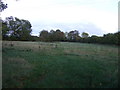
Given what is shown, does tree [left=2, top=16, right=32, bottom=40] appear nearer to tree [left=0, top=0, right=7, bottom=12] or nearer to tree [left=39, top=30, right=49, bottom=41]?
tree [left=39, top=30, right=49, bottom=41]

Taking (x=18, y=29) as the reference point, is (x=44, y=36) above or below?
below

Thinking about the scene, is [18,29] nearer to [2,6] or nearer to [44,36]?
[44,36]

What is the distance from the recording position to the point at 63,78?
284 inches

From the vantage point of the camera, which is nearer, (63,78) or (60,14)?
(63,78)

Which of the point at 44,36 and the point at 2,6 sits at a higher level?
the point at 2,6

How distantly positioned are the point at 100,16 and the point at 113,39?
6.04 meters

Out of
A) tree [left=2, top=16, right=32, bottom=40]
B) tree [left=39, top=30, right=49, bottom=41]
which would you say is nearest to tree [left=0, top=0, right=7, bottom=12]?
tree [left=39, top=30, right=49, bottom=41]

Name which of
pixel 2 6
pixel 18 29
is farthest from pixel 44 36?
pixel 2 6

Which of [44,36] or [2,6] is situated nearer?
[2,6]

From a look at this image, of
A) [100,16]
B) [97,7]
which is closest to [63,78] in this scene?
[97,7]

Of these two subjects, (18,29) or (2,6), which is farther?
(18,29)

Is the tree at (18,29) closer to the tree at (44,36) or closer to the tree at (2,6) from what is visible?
the tree at (44,36)

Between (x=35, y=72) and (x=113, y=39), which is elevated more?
(x=113, y=39)

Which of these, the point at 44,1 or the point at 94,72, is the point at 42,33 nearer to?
the point at 44,1
